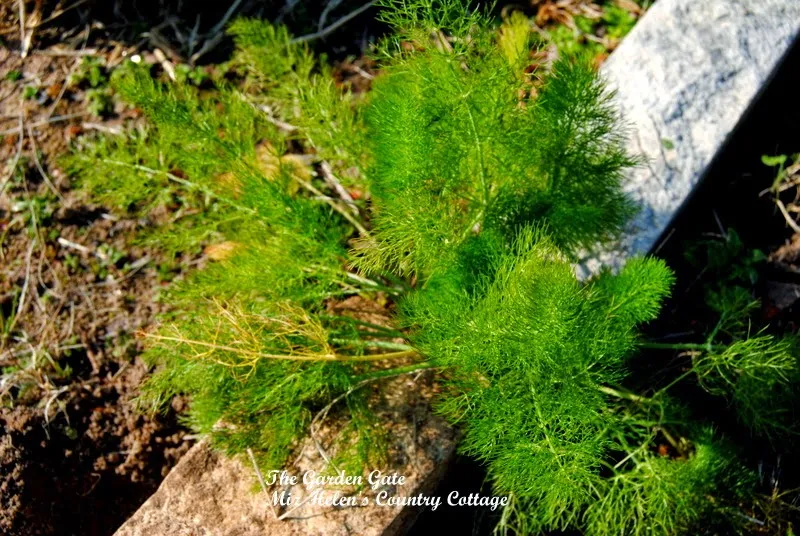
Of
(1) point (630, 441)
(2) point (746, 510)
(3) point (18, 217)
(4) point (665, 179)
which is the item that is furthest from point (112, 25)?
(2) point (746, 510)

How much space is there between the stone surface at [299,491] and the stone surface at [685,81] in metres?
0.90

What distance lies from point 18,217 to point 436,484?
1.80m

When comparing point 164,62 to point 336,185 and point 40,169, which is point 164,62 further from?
point 336,185

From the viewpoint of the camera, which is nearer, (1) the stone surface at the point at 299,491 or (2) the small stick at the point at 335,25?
(1) the stone surface at the point at 299,491

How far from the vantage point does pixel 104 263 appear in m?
2.68

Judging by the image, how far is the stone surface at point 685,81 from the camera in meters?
2.46

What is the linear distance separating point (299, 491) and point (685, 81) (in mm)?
1842

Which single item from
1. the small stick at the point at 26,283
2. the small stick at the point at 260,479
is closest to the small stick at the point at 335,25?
the small stick at the point at 26,283

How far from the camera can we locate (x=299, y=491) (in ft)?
6.71

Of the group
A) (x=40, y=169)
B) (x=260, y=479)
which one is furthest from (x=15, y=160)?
(x=260, y=479)

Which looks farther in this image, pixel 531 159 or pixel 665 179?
pixel 665 179

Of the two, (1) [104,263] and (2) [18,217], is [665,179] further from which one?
(2) [18,217]

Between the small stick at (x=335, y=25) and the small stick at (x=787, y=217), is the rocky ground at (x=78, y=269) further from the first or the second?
the small stick at (x=787, y=217)

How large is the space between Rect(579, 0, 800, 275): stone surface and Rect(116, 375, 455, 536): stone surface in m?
0.90
